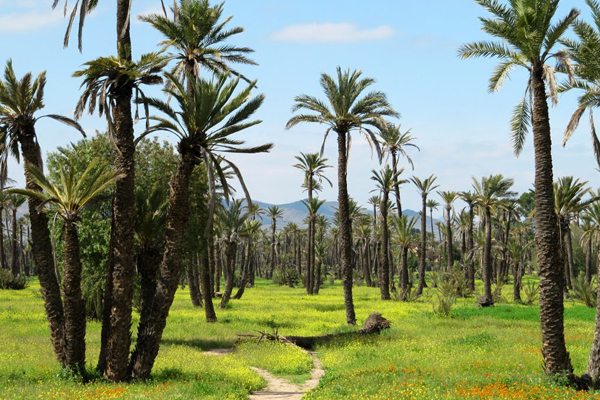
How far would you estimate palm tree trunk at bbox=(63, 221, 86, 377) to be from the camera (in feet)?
46.8

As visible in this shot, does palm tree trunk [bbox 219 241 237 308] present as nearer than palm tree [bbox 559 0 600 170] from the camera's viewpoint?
No

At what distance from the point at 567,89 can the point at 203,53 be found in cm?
1470

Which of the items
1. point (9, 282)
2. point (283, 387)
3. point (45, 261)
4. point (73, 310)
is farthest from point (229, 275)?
point (9, 282)

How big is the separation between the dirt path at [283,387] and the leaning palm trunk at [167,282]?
3.16 metres

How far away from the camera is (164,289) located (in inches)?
571

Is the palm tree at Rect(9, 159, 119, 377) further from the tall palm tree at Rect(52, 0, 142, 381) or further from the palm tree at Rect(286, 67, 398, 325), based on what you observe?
the palm tree at Rect(286, 67, 398, 325)

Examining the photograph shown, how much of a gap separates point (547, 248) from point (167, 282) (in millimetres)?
10352

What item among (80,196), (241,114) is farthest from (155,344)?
(241,114)

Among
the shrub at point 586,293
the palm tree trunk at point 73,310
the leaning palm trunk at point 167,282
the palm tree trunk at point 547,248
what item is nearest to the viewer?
the palm tree trunk at point 547,248

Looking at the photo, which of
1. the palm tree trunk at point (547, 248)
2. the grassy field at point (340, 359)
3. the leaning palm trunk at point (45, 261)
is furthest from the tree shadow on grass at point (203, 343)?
the palm tree trunk at point (547, 248)

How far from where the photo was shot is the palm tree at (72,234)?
546 inches

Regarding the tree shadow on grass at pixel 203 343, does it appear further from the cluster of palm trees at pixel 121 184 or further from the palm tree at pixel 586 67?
the palm tree at pixel 586 67

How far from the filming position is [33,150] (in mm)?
15594

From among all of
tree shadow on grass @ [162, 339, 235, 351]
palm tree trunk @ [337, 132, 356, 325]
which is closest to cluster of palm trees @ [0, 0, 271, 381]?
tree shadow on grass @ [162, 339, 235, 351]
